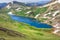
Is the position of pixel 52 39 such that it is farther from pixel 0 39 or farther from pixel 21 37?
pixel 0 39

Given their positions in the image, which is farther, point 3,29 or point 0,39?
point 3,29

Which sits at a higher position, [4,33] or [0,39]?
[4,33]

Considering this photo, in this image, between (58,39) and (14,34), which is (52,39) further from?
(14,34)

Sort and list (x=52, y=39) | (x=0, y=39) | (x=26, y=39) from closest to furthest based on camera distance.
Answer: (x=0, y=39)
(x=26, y=39)
(x=52, y=39)

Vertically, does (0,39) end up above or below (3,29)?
below

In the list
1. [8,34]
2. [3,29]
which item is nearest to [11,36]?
[8,34]

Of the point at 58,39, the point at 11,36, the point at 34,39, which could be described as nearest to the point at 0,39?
the point at 11,36

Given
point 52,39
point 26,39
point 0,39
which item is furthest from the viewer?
point 52,39

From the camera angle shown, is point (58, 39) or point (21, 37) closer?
point (21, 37)

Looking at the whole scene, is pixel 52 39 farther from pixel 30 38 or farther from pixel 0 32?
pixel 0 32
